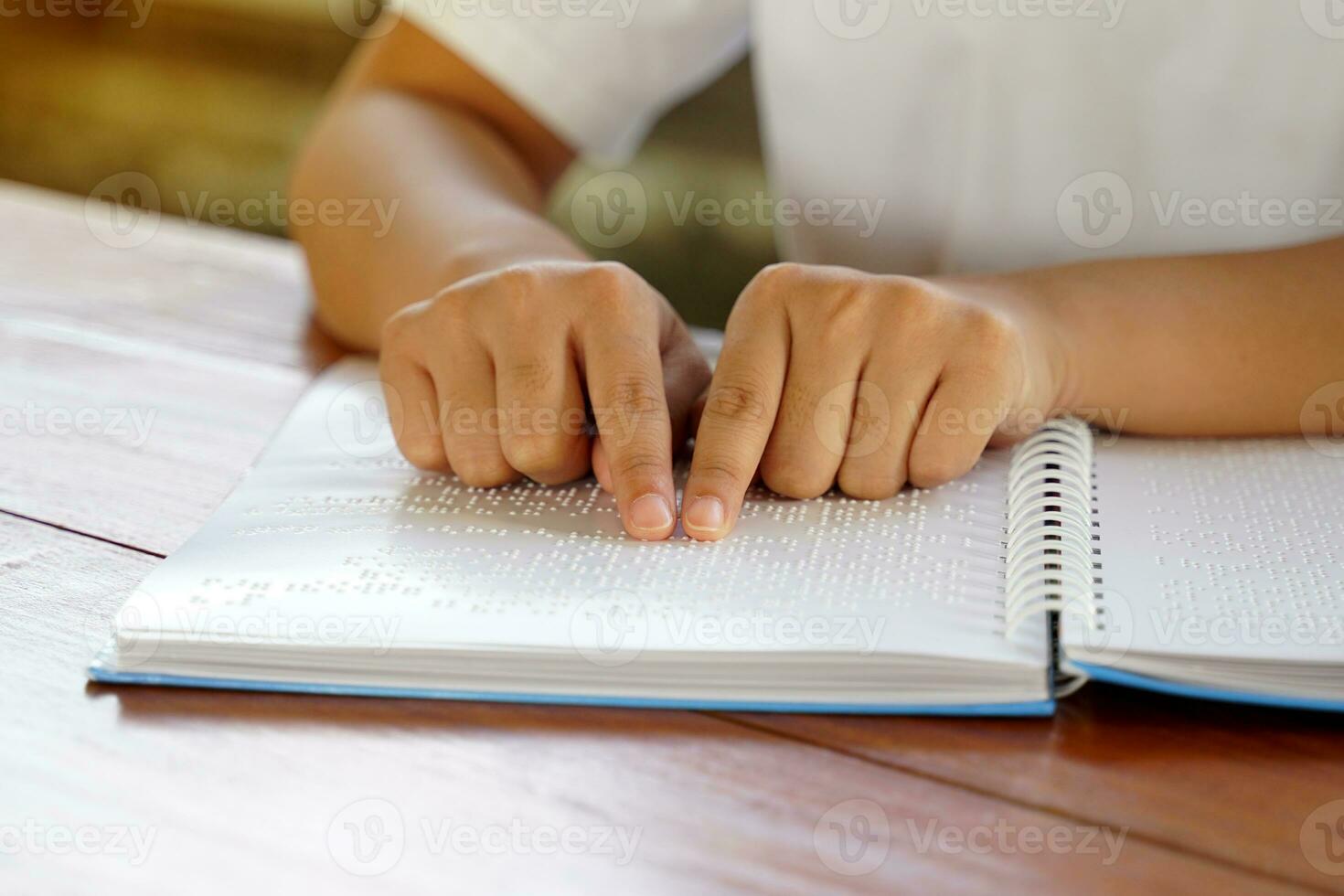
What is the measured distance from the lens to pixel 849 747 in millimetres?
440

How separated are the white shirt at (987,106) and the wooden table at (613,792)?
489mm

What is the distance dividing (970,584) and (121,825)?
0.31m

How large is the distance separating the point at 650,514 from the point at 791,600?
0.08m

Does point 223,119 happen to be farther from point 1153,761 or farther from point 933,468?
point 1153,761

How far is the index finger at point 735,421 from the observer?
54 centimetres

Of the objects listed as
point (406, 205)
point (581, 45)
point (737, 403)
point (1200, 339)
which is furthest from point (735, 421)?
point (581, 45)

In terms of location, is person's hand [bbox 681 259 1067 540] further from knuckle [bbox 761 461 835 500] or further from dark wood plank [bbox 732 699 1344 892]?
dark wood plank [bbox 732 699 1344 892]

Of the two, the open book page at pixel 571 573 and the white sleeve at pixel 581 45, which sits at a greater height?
the white sleeve at pixel 581 45

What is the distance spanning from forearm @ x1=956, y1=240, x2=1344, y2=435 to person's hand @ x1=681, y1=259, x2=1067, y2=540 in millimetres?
89

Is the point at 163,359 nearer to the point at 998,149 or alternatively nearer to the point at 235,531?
the point at 235,531

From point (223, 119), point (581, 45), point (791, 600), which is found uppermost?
point (223, 119)

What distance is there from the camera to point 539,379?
596 millimetres

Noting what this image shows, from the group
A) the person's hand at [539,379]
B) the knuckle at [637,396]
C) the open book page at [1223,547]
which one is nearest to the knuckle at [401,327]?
the person's hand at [539,379]

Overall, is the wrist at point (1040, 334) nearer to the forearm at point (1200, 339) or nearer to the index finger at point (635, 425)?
the forearm at point (1200, 339)
